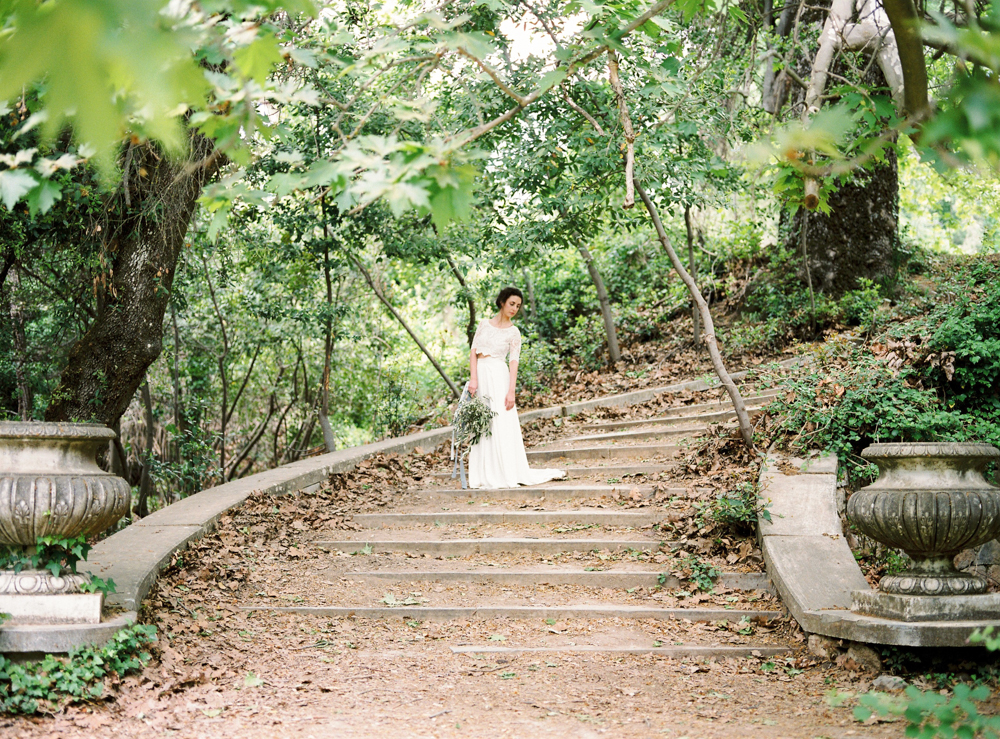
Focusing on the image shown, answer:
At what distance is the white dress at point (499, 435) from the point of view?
8.13 m

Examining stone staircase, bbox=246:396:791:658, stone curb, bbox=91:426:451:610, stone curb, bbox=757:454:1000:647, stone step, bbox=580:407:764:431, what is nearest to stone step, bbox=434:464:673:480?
stone staircase, bbox=246:396:791:658

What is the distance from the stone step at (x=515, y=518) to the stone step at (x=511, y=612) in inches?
57.4

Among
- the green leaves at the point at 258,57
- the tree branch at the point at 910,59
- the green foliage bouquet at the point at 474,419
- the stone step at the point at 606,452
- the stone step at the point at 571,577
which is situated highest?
the tree branch at the point at 910,59

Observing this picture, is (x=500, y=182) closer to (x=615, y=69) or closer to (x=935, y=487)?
(x=615, y=69)

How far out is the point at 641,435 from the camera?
907 cm

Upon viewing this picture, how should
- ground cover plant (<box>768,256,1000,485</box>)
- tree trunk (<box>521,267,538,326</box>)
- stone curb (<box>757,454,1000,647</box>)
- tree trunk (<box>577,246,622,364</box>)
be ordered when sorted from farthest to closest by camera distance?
tree trunk (<box>521,267,538,326</box>) → tree trunk (<box>577,246,622,364</box>) → ground cover plant (<box>768,256,1000,485</box>) → stone curb (<box>757,454,1000,647</box>)

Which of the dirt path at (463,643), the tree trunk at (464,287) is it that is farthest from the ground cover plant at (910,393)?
the tree trunk at (464,287)

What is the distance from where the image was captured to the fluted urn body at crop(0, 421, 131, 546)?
152 inches

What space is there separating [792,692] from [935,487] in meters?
1.24

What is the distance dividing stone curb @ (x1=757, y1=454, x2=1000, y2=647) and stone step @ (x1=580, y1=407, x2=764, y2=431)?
1693mm

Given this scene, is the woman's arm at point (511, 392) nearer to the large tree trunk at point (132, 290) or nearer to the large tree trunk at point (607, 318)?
the large tree trunk at point (132, 290)

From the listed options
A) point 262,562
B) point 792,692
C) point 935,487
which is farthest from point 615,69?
point 262,562

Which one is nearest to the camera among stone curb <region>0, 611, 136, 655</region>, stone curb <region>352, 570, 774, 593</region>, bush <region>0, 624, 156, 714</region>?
bush <region>0, 624, 156, 714</region>

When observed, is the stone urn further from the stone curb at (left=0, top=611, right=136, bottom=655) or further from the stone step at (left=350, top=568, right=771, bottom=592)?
the stone step at (left=350, top=568, right=771, bottom=592)
